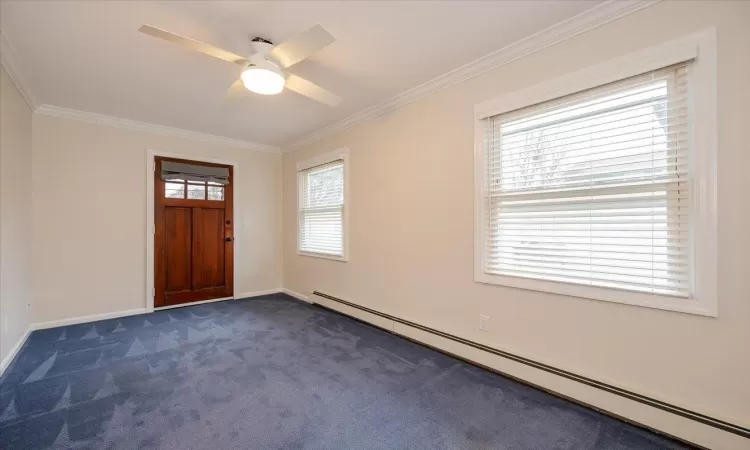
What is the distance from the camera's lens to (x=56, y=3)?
190cm

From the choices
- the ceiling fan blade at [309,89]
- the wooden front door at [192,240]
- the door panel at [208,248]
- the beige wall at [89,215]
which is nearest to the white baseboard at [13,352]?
the beige wall at [89,215]

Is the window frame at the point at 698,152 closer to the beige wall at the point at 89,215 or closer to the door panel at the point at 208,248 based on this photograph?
the door panel at the point at 208,248

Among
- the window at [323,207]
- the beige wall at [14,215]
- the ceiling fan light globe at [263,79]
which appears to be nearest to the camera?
the ceiling fan light globe at [263,79]

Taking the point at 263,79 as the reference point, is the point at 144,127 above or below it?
above

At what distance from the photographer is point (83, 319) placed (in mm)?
3750

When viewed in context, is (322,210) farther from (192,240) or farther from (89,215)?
(89,215)

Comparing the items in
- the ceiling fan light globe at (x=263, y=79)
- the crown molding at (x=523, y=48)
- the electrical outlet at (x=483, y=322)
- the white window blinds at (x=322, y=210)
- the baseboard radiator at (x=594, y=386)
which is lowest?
the baseboard radiator at (x=594, y=386)

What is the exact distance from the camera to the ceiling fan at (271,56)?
177 cm

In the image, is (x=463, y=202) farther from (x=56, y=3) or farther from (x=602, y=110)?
(x=56, y=3)

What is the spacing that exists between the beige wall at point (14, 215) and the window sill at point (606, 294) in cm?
394

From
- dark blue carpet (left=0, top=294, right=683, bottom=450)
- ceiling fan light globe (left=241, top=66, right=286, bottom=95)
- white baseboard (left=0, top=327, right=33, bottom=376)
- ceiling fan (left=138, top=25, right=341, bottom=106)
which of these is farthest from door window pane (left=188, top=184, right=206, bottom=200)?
ceiling fan light globe (left=241, top=66, right=286, bottom=95)

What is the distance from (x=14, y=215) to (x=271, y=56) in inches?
114

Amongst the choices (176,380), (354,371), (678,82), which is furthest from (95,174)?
(678,82)

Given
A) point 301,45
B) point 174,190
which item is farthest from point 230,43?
point 174,190
